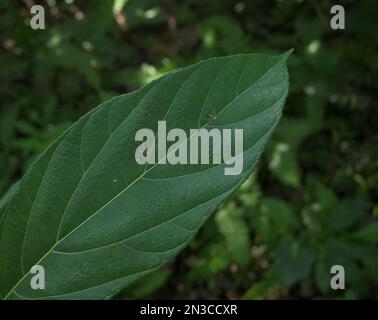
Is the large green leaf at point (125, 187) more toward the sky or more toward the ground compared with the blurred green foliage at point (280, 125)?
more toward the ground

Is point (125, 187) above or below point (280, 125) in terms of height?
below

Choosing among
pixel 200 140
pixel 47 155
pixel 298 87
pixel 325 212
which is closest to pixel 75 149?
pixel 47 155

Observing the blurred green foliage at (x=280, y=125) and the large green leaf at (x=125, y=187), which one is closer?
the large green leaf at (x=125, y=187)

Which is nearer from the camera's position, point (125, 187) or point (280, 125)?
A: point (125, 187)

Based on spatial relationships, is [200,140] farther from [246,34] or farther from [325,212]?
[246,34]
